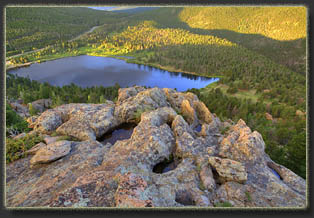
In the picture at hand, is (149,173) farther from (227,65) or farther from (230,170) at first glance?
(227,65)

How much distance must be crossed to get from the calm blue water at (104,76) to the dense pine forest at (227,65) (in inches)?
321

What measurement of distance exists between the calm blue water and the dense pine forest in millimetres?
8149

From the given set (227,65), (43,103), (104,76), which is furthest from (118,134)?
(227,65)

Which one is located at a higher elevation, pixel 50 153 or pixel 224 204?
pixel 50 153

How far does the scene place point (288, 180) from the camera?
9.60 m

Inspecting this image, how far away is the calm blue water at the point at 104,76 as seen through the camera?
75.7 metres

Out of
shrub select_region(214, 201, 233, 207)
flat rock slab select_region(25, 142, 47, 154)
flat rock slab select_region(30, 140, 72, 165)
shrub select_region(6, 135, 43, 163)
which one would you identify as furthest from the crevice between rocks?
shrub select_region(214, 201, 233, 207)

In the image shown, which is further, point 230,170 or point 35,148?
point 35,148

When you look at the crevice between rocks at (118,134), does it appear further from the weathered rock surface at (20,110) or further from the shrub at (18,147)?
the weathered rock surface at (20,110)

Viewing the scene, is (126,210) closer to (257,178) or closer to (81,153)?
(81,153)

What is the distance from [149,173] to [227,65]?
108950mm

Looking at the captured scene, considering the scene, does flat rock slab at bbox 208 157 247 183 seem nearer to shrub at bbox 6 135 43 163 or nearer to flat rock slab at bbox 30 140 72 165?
flat rock slab at bbox 30 140 72 165

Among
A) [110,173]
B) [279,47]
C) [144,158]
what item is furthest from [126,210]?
[279,47]

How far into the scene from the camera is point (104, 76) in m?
83.4
